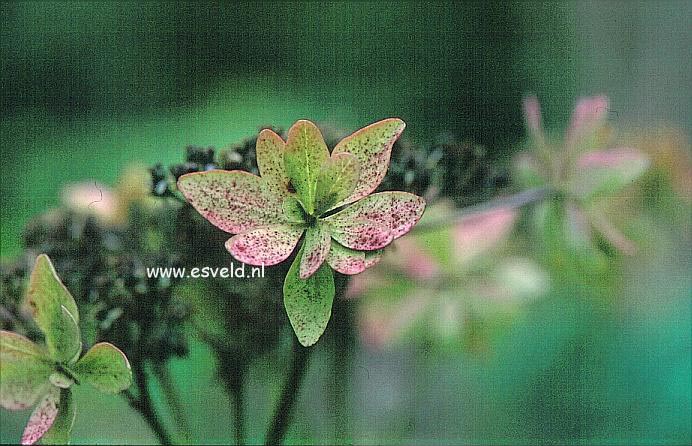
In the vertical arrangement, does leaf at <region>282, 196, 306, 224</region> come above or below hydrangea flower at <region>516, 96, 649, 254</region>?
above

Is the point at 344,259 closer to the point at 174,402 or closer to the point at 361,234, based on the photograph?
the point at 361,234

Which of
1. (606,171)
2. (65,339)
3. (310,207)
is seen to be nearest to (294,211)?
(310,207)

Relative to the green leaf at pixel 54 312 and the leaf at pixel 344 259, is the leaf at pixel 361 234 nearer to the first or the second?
the leaf at pixel 344 259

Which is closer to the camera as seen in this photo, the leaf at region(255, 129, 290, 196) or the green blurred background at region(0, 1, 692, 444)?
the leaf at region(255, 129, 290, 196)

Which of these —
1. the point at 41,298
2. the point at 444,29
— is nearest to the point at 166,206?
the point at 41,298

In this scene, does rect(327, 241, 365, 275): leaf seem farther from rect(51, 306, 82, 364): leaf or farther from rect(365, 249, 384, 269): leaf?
rect(51, 306, 82, 364): leaf

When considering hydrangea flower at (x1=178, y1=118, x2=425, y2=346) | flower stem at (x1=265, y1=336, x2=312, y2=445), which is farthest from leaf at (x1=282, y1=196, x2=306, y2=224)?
flower stem at (x1=265, y1=336, x2=312, y2=445)

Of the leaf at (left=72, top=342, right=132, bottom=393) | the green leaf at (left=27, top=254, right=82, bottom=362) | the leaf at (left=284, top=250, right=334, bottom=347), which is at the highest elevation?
the leaf at (left=284, top=250, right=334, bottom=347)

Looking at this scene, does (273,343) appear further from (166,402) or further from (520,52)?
(520,52)
